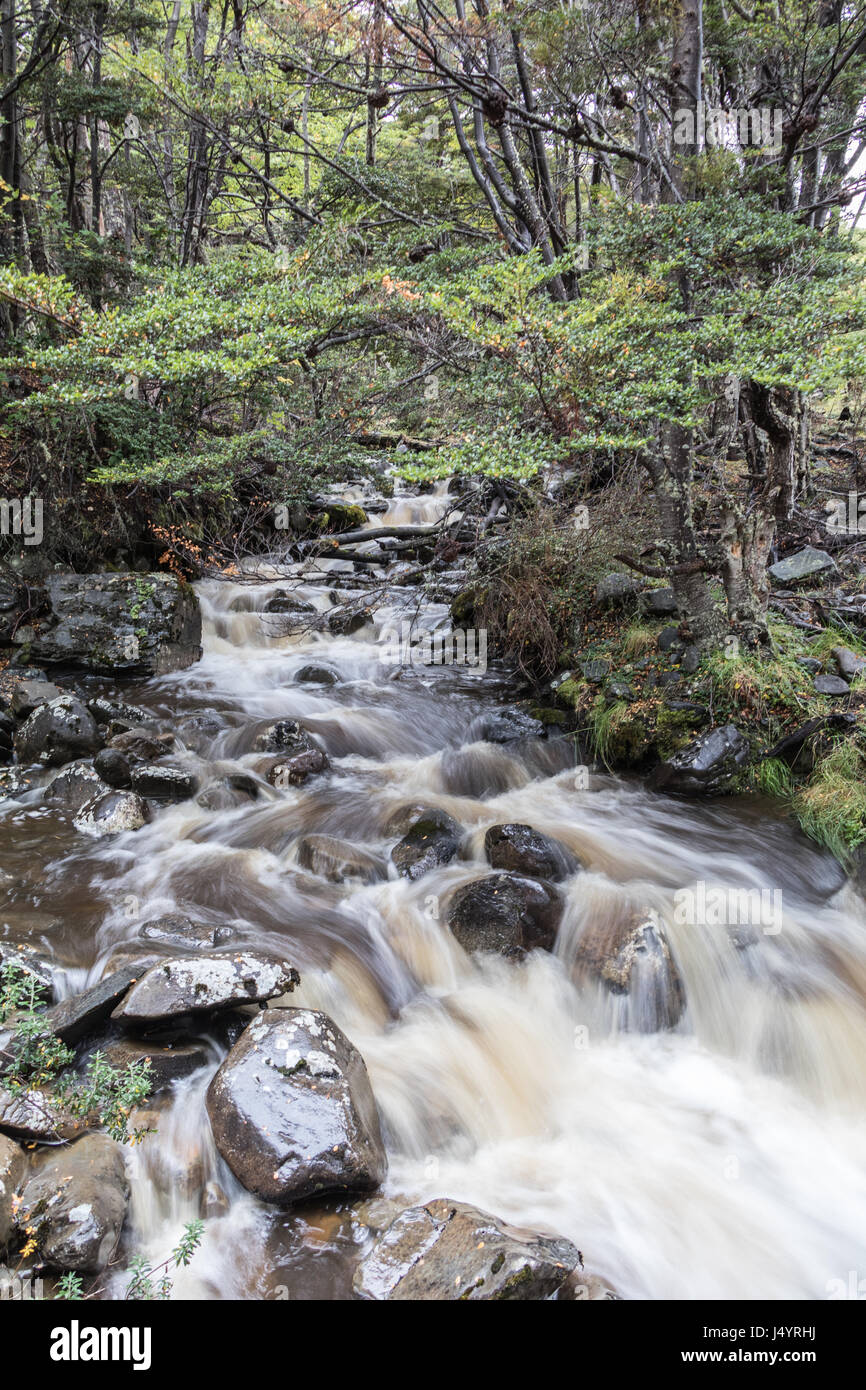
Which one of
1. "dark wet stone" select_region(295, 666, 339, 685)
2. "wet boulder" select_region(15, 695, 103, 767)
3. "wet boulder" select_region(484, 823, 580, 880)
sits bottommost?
"wet boulder" select_region(484, 823, 580, 880)

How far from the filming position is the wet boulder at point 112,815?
6.32 meters

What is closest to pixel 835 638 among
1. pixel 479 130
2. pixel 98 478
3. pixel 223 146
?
pixel 479 130

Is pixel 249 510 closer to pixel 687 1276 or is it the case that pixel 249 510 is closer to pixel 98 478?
pixel 98 478

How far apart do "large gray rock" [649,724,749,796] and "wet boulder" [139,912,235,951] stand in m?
4.28

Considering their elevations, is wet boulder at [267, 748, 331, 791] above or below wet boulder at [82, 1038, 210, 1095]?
above

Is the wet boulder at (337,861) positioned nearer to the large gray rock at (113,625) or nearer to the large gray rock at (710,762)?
the large gray rock at (710,762)

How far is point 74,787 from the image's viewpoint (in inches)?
267

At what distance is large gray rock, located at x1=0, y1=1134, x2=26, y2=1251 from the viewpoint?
9.14 ft

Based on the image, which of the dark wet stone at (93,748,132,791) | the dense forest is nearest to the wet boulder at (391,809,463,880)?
the dense forest

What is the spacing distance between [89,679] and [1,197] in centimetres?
654

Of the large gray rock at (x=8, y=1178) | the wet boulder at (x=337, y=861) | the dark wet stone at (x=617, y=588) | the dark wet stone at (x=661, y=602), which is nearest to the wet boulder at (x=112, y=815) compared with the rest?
the wet boulder at (x=337, y=861)

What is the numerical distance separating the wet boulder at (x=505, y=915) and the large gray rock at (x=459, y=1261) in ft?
7.04

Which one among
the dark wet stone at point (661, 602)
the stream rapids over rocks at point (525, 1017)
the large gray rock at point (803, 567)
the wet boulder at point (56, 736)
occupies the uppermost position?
the large gray rock at point (803, 567)

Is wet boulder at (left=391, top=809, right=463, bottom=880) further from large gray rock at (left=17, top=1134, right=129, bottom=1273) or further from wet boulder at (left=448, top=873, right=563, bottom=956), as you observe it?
large gray rock at (left=17, top=1134, right=129, bottom=1273)
